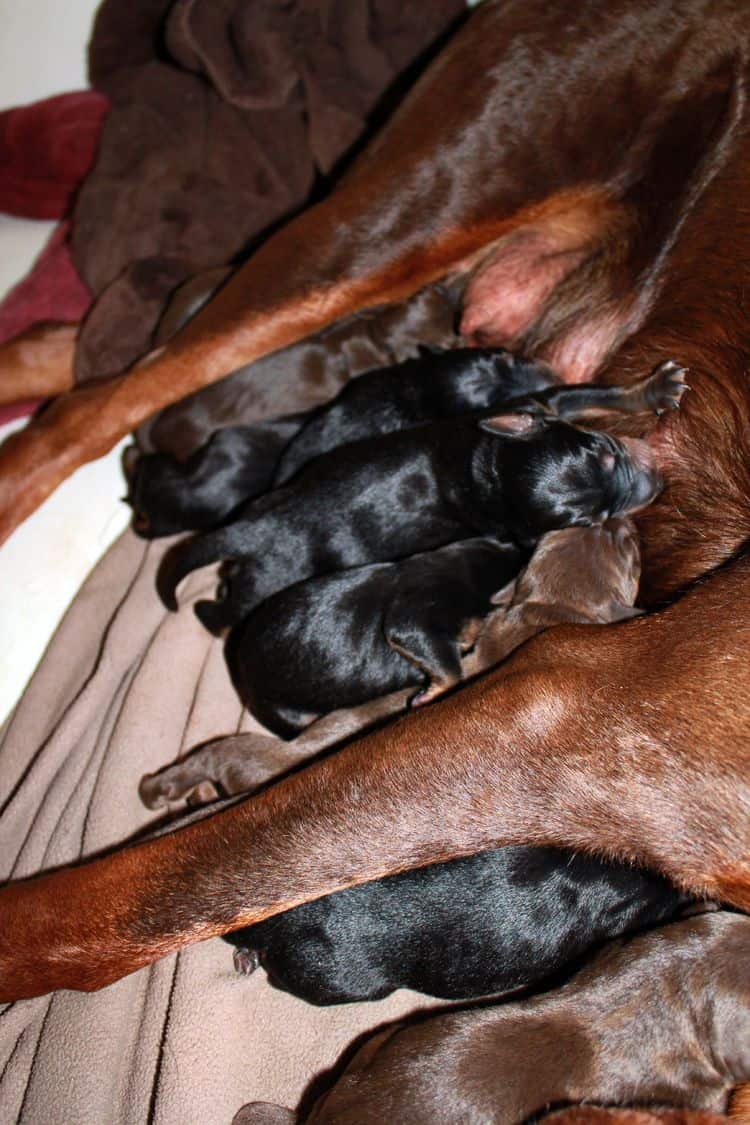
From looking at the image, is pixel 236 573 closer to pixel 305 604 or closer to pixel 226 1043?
pixel 305 604

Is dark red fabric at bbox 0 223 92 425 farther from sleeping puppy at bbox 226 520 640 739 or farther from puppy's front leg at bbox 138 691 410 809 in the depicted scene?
puppy's front leg at bbox 138 691 410 809

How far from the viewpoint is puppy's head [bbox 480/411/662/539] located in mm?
2285

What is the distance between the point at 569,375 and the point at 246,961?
1.59 metres

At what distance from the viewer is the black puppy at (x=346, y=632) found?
235 cm

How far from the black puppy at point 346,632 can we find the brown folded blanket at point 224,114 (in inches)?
59.5

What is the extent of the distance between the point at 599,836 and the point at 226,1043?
869mm

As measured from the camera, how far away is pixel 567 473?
7.60 ft

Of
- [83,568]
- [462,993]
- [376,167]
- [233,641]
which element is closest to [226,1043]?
[462,993]

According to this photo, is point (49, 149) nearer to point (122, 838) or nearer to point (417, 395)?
point (417, 395)

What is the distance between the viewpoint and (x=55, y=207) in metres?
3.98

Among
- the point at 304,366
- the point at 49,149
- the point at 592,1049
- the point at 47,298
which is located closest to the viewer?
the point at 592,1049

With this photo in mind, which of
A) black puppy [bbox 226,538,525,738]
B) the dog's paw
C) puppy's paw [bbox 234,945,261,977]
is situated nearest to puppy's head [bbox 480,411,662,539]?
black puppy [bbox 226,538,525,738]

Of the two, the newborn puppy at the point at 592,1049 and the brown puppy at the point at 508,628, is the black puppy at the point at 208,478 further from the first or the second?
the newborn puppy at the point at 592,1049

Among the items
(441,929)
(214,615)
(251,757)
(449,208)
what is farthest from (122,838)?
(449,208)
